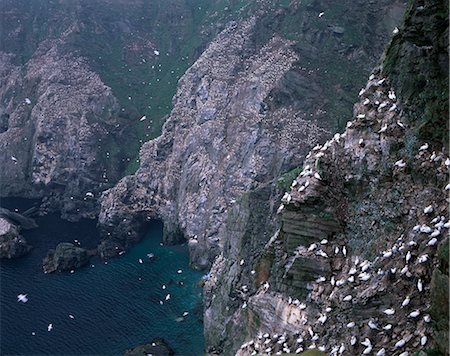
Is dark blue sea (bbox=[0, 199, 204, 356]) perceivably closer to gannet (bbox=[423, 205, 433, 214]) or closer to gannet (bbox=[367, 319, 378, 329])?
gannet (bbox=[367, 319, 378, 329])

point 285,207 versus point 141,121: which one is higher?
point 141,121

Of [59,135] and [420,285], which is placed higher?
[59,135]

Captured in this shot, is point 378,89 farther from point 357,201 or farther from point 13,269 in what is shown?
point 13,269

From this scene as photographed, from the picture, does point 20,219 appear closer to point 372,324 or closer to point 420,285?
point 372,324

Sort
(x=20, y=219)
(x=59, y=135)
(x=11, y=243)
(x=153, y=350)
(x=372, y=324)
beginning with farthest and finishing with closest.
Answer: (x=59, y=135) < (x=20, y=219) < (x=11, y=243) < (x=153, y=350) < (x=372, y=324)

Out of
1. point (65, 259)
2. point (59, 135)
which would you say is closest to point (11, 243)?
point (65, 259)

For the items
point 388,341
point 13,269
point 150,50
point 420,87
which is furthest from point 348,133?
point 150,50
